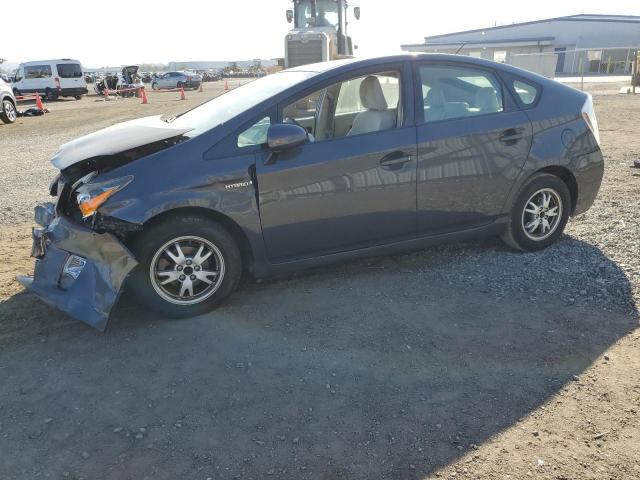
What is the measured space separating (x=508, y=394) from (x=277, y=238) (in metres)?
1.87

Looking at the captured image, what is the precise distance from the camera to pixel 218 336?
11.6 feet

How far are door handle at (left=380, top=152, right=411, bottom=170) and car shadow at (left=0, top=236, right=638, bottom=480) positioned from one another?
0.94m

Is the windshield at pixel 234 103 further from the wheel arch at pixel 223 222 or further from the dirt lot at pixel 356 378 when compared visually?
the dirt lot at pixel 356 378

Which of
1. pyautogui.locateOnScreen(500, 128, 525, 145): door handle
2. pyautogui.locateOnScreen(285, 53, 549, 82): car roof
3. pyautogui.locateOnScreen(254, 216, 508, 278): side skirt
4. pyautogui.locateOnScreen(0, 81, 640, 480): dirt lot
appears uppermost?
pyautogui.locateOnScreen(285, 53, 549, 82): car roof

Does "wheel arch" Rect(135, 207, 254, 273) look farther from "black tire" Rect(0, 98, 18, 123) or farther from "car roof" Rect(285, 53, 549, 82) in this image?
"black tire" Rect(0, 98, 18, 123)

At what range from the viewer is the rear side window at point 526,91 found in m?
4.45

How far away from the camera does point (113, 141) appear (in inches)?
149

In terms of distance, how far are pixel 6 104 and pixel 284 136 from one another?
59.9 feet

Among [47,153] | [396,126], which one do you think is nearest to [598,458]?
[396,126]

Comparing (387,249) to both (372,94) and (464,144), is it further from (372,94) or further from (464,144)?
(372,94)

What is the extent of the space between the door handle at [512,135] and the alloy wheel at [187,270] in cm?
249

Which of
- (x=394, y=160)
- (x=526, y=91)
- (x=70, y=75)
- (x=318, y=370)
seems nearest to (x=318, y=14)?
(x=526, y=91)

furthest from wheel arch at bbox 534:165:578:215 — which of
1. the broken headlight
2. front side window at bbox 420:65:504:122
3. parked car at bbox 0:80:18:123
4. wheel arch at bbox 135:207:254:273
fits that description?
parked car at bbox 0:80:18:123

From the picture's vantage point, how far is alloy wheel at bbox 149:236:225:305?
11.9ft
